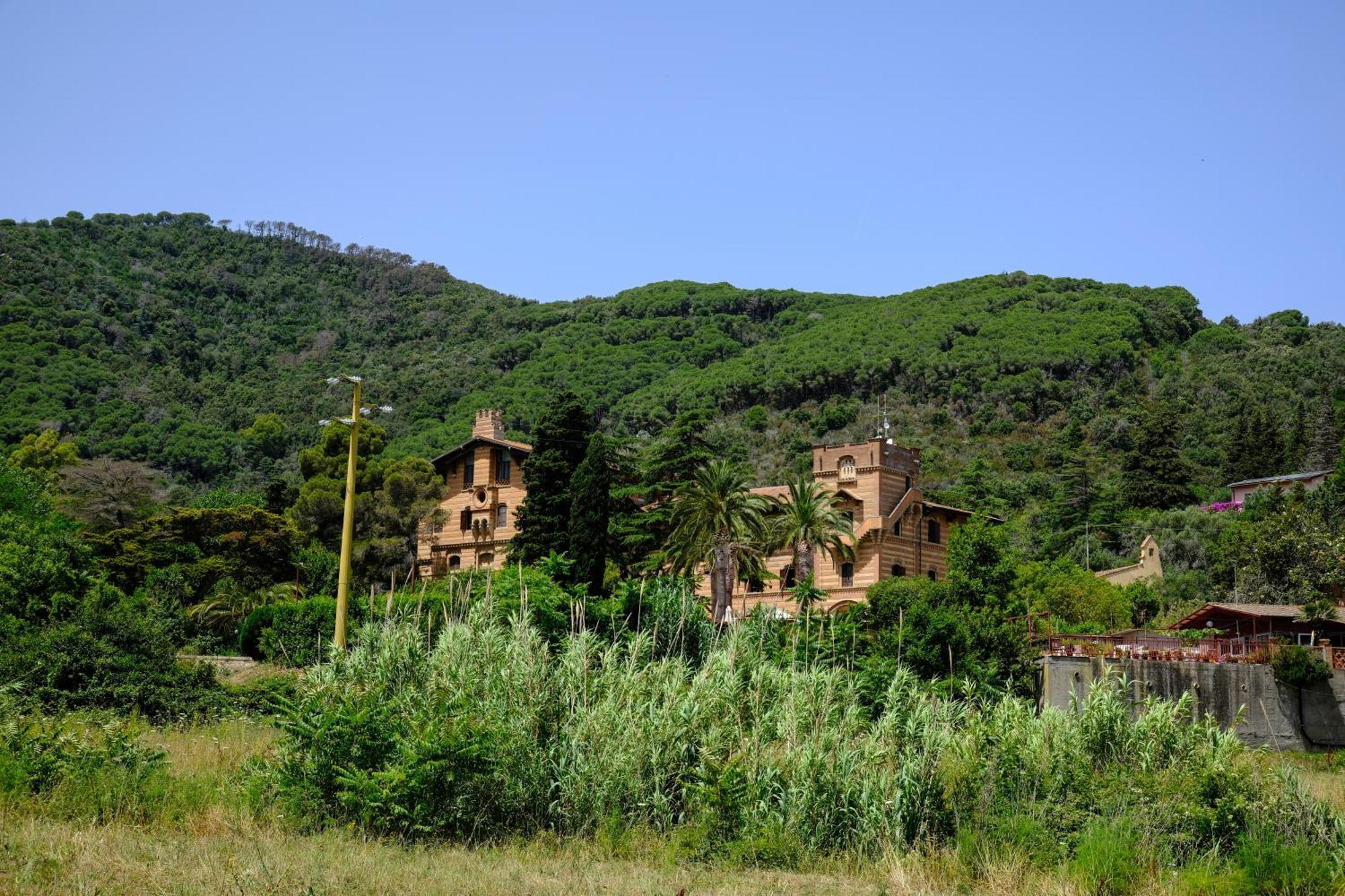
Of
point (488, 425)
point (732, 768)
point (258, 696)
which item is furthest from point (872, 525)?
point (732, 768)

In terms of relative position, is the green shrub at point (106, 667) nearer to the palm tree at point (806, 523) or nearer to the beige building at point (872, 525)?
the palm tree at point (806, 523)

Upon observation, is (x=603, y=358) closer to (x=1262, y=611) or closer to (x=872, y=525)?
(x=872, y=525)

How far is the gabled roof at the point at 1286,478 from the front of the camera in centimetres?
7644

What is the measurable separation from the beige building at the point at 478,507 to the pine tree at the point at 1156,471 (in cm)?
4184

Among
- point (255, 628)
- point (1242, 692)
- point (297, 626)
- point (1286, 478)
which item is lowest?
point (1242, 692)

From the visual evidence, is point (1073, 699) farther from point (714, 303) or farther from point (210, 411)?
point (714, 303)

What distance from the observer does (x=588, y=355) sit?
5221 inches

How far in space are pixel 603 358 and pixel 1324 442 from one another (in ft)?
229

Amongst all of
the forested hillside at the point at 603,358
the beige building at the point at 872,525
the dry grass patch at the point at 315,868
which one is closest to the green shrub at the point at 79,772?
the dry grass patch at the point at 315,868

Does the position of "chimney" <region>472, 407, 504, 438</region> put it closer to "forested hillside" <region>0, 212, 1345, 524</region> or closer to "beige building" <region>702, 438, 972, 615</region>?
"beige building" <region>702, 438, 972, 615</region>

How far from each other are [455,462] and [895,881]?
45.7 metres

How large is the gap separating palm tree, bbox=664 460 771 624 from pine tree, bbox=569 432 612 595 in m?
2.49

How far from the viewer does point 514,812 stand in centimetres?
1623

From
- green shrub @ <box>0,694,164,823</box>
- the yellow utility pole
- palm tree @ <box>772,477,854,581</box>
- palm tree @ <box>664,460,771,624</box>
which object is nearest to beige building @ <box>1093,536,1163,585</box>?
palm tree @ <box>772,477,854,581</box>
